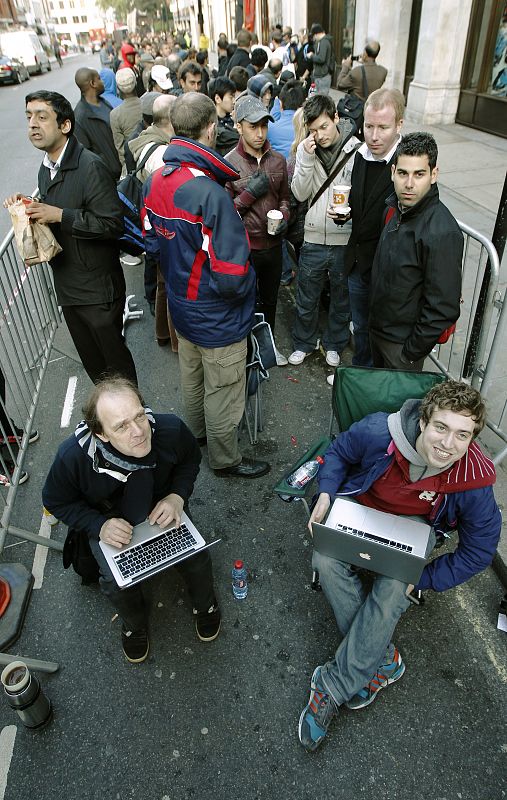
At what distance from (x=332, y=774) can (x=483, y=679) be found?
853 mm

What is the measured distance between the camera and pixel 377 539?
2422 millimetres

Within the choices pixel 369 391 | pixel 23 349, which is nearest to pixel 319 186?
pixel 369 391

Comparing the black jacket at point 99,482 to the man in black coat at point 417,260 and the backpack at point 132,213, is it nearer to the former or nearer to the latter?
the man in black coat at point 417,260

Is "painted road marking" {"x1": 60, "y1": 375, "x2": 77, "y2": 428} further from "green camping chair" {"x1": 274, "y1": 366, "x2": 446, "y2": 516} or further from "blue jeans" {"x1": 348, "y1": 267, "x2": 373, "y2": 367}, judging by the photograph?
"blue jeans" {"x1": 348, "y1": 267, "x2": 373, "y2": 367}

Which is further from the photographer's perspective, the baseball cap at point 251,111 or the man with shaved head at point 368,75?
the man with shaved head at point 368,75

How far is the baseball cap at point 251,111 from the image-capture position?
3830mm

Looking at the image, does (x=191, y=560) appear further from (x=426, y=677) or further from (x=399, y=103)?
(x=399, y=103)

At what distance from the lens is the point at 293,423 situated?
4.25 meters

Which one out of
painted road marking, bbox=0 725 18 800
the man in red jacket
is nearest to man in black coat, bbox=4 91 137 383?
the man in red jacket

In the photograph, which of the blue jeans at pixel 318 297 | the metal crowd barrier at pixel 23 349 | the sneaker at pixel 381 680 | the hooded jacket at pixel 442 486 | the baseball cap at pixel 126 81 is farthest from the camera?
the baseball cap at pixel 126 81

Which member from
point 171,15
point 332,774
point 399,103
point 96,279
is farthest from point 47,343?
point 171,15

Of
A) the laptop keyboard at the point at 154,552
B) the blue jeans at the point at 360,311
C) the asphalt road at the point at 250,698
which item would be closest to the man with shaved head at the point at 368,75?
the blue jeans at the point at 360,311

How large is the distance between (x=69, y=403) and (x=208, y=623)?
2.58 meters

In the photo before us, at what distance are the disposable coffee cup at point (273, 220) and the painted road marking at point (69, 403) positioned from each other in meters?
2.21
